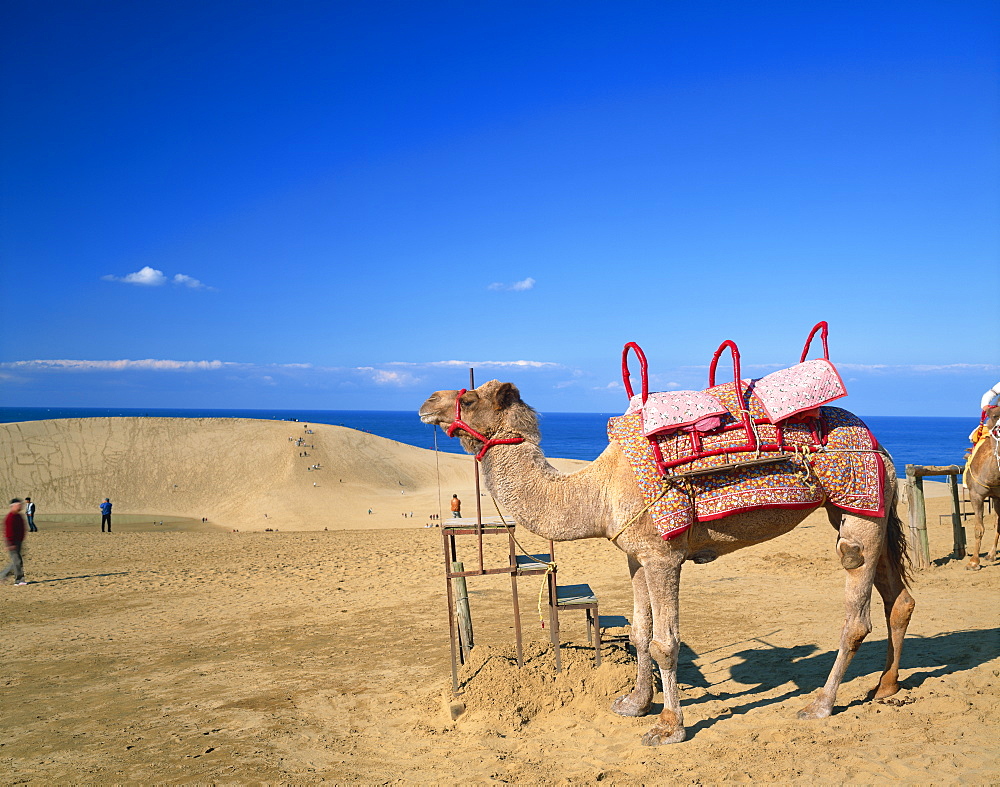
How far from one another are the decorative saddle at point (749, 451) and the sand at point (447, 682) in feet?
5.91

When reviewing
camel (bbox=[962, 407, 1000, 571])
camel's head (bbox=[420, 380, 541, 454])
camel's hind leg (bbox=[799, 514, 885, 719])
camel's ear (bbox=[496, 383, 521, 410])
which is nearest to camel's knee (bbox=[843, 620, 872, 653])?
camel's hind leg (bbox=[799, 514, 885, 719])

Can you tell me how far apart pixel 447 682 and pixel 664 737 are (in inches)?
106

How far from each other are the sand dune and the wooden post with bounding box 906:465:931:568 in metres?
20.9

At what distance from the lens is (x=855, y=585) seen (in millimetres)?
5570

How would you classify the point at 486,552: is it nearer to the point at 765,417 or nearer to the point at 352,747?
A: the point at 352,747

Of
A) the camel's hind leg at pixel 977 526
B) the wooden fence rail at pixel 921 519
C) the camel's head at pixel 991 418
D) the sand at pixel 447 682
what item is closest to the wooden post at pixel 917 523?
the wooden fence rail at pixel 921 519

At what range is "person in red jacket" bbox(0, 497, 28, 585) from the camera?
1442 centimetres

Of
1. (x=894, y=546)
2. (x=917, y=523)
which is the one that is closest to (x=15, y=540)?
(x=894, y=546)

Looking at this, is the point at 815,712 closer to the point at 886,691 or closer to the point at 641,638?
the point at 886,691

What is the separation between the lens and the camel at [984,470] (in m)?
10.1

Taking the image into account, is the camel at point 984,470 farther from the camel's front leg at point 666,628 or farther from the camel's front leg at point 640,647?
the camel's front leg at point 666,628

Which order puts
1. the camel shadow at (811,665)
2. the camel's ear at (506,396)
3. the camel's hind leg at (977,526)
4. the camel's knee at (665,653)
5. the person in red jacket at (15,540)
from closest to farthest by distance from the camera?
1. the camel's knee at (665,653)
2. the camel's ear at (506,396)
3. the camel shadow at (811,665)
4. the camel's hind leg at (977,526)
5. the person in red jacket at (15,540)

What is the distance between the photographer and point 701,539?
5430mm

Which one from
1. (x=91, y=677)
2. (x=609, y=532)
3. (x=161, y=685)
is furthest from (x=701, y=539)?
(x=91, y=677)
